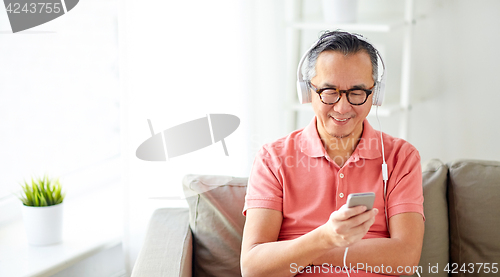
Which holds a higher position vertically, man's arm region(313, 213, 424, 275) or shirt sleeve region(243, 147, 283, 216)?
shirt sleeve region(243, 147, 283, 216)

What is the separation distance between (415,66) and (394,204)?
974 mm

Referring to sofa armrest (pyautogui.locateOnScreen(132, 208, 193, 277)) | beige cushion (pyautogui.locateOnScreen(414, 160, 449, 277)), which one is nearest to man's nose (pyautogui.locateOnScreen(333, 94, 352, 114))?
beige cushion (pyautogui.locateOnScreen(414, 160, 449, 277))

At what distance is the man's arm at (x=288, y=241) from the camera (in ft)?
3.78

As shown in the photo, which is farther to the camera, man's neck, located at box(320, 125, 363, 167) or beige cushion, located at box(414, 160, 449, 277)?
beige cushion, located at box(414, 160, 449, 277)

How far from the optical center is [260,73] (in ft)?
7.11

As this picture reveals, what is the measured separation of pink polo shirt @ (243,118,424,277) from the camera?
1.48 metres

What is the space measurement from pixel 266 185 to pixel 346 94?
0.35 m

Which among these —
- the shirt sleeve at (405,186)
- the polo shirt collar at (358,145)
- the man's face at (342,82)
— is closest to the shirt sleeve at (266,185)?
the polo shirt collar at (358,145)

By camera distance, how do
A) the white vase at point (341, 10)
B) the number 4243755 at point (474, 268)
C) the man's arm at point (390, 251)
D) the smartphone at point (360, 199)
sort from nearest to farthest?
the smartphone at point (360, 199) → the man's arm at point (390, 251) → the number 4243755 at point (474, 268) → the white vase at point (341, 10)

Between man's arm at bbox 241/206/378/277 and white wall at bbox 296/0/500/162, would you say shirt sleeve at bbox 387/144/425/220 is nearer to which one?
man's arm at bbox 241/206/378/277

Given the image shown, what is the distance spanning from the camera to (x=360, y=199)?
3.62ft

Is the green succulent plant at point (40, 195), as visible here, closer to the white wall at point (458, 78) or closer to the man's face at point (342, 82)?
the man's face at point (342, 82)


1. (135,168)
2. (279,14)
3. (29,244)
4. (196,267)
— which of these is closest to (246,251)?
(196,267)

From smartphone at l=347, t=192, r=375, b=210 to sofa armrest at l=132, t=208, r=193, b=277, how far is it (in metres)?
0.61
